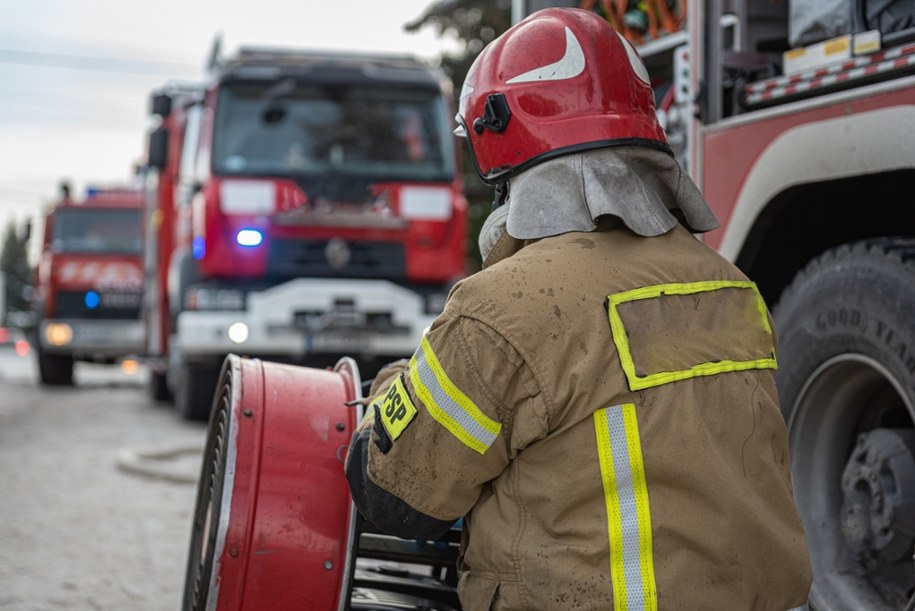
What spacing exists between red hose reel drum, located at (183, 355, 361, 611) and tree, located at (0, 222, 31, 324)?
63.7 metres

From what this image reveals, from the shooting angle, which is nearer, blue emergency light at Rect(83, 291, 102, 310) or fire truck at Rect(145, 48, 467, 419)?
fire truck at Rect(145, 48, 467, 419)

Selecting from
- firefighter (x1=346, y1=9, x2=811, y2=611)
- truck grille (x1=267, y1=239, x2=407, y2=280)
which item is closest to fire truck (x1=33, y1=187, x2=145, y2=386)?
truck grille (x1=267, y1=239, x2=407, y2=280)

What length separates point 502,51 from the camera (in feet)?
8.27

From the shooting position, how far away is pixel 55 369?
18.4m

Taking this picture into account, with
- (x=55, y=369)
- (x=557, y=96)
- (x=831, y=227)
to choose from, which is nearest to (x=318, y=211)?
(x=831, y=227)

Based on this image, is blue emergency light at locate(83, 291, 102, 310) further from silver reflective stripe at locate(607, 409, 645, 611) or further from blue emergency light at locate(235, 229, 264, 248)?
silver reflective stripe at locate(607, 409, 645, 611)

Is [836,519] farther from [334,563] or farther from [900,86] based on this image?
[334,563]

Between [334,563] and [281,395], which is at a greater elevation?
[281,395]

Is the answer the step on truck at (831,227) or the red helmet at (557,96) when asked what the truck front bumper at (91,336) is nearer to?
the step on truck at (831,227)

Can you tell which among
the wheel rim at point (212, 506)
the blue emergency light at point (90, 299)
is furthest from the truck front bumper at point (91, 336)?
the wheel rim at point (212, 506)

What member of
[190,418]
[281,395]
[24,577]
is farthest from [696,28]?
[190,418]

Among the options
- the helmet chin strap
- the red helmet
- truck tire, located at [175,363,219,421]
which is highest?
the red helmet

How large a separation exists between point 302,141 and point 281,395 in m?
7.57

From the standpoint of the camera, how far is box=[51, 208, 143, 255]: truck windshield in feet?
59.8
